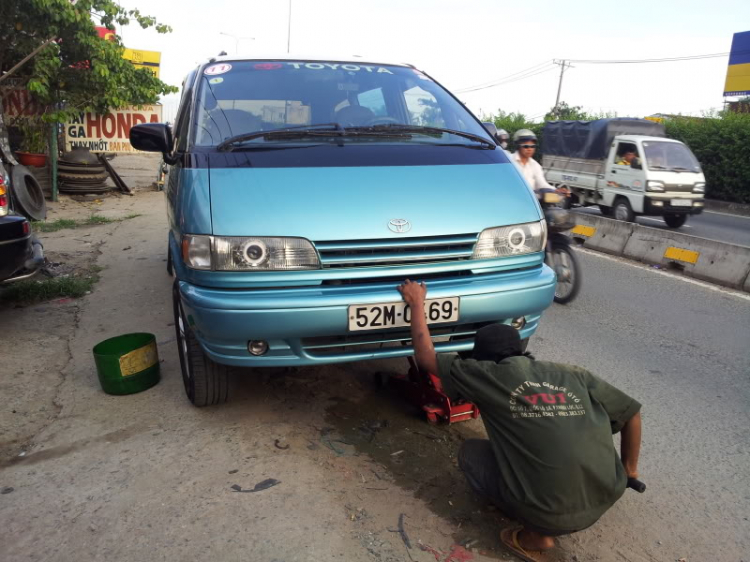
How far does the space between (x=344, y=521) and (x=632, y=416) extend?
1.25m

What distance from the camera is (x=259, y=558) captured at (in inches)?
96.4

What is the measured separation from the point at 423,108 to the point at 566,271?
9.09ft

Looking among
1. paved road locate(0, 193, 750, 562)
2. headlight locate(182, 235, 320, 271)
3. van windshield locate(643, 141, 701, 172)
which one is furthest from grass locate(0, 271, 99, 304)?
van windshield locate(643, 141, 701, 172)

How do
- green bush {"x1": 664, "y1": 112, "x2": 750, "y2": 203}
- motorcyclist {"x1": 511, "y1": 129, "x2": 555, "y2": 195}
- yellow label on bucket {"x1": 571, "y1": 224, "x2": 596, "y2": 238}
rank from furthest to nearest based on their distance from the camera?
green bush {"x1": 664, "y1": 112, "x2": 750, "y2": 203}
yellow label on bucket {"x1": 571, "y1": 224, "x2": 596, "y2": 238}
motorcyclist {"x1": 511, "y1": 129, "x2": 555, "y2": 195}

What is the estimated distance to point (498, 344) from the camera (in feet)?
8.35

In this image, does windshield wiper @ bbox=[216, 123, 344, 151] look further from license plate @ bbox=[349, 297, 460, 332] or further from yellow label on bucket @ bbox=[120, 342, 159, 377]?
yellow label on bucket @ bbox=[120, 342, 159, 377]

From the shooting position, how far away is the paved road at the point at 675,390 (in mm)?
2709

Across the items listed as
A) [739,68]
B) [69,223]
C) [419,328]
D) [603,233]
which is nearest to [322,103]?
[419,328]

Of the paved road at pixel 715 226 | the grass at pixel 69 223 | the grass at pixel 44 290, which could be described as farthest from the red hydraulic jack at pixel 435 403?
the paved road at pixel 715 226

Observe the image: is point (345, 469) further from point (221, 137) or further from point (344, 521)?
point (221, 137)

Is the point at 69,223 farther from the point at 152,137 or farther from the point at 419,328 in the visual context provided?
the point at 419,328

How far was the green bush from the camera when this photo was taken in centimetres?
1878

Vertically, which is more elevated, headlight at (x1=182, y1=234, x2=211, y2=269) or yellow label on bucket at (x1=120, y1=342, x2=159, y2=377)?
headlight at (x1=182, y1=234, x2=211, y2=269)

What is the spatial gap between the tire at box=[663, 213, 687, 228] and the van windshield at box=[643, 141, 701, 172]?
0.96 m
